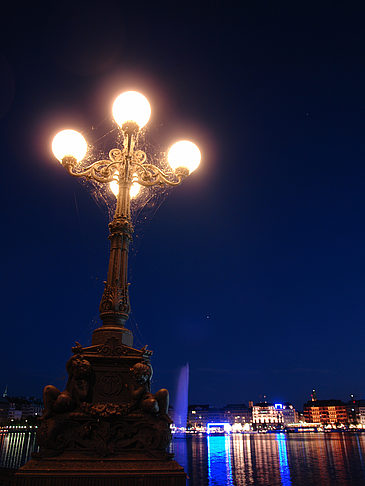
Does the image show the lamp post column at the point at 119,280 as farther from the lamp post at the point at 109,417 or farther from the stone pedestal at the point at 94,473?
the stone pedestal at the point at 94,473

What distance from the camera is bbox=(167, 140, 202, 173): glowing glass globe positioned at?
8.77m

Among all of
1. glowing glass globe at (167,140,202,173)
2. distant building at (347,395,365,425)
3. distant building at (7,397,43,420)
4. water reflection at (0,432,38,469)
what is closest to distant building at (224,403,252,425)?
distant building at (347,395,365,425)

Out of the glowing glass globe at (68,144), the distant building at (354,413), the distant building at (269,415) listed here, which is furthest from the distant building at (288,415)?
the glowing glass globe at (68,144)

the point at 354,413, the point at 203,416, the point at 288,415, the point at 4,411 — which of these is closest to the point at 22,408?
the point at 4,411

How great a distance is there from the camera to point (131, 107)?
26.7 feet

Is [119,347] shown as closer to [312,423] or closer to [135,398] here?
[135,398]

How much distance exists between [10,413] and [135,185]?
159253mm

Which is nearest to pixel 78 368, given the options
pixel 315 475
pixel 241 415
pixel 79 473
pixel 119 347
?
pixel 119 347

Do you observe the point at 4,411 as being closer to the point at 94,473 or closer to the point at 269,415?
the point at 269,415

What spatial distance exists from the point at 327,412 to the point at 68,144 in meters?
195

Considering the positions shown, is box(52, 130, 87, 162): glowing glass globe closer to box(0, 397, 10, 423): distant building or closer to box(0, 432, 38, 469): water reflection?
box(0, 432, 38, 469): water reflection

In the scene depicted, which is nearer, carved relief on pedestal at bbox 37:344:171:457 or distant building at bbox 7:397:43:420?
carved relief on pedestal at bbox 37:344:171:457

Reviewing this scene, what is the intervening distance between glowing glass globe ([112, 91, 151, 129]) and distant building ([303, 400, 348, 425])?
191m

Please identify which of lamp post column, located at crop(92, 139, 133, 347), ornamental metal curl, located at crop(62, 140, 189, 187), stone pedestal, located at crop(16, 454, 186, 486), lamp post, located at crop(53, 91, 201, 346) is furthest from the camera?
ornamental metal curl, located at crop(62, 140, 189, 187)
